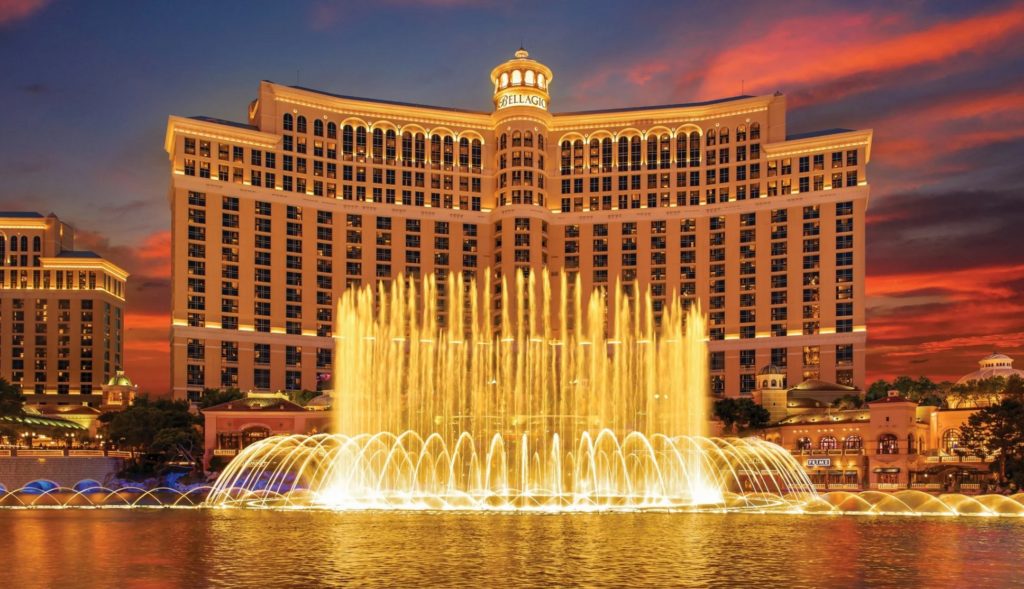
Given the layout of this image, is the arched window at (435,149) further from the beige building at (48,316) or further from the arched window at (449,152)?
the beige building at (48,316)

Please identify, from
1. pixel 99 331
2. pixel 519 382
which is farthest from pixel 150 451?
pixel 99 331

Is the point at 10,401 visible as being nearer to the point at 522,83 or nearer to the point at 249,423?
the point at 249,423

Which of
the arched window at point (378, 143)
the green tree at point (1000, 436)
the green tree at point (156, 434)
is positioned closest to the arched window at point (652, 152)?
the arched window at point (378, 143)

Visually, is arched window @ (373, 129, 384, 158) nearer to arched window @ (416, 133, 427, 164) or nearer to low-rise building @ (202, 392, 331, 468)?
arched window @ (416, 133, 427, 164)

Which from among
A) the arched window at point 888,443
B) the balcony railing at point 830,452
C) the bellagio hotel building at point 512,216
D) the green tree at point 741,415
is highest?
the bellagio hotel building at point 512,216

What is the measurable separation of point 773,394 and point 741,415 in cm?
881

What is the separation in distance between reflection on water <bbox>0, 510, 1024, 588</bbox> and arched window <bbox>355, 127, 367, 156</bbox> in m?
94.5

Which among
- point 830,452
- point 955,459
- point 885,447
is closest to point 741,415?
point 830,452

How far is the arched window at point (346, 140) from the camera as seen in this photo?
141 m

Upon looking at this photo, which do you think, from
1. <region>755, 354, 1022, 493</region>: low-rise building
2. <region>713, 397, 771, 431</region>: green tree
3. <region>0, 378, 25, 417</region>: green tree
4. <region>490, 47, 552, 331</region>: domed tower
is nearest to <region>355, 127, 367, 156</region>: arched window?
<region>490, 47, 552, 331</region>: domed tower

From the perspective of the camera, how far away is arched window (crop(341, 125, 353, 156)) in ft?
461

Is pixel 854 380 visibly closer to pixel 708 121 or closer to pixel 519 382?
pixel 708 121

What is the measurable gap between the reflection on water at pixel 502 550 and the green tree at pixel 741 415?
58610 mm

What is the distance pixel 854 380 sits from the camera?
420 ft
